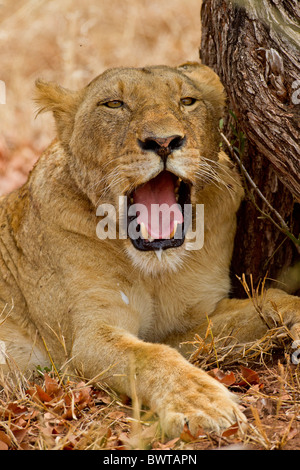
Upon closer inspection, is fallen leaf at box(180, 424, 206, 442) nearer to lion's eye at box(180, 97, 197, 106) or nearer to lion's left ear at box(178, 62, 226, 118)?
lion's eye at box(180, 97, 197, 106)

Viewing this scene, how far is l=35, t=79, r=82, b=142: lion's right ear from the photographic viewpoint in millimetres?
3969

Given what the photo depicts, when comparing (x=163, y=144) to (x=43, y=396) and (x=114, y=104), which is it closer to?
(x=114, y=104)

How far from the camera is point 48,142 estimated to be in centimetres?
788

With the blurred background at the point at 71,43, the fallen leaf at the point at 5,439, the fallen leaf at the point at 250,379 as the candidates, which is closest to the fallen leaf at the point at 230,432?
the fallen leaf at the point at 250,379

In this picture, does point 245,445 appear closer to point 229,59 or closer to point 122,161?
point 122,161

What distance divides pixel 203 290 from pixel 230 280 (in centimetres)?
28

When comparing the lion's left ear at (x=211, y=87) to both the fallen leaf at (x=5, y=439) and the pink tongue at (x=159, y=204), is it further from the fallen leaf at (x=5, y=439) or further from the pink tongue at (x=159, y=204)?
the fallen leaf at (x=5, y=439)

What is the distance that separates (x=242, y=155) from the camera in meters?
4.06

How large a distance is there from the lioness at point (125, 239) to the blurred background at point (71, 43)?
13.0 ft

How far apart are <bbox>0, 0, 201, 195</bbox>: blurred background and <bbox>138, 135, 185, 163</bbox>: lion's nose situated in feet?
15.2

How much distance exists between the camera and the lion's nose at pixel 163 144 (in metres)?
3.32

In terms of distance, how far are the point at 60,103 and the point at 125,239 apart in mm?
964

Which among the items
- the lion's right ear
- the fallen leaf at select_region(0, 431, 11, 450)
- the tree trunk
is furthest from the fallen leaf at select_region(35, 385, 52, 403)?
the tree trunk

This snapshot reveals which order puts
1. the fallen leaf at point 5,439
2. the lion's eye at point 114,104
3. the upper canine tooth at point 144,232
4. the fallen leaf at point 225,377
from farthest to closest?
the lion's eye at point 114,104 → the upper canine tooth at point 144,232 → the fallen leaf at point 225,377 → the fallen leaf at point 5,439
